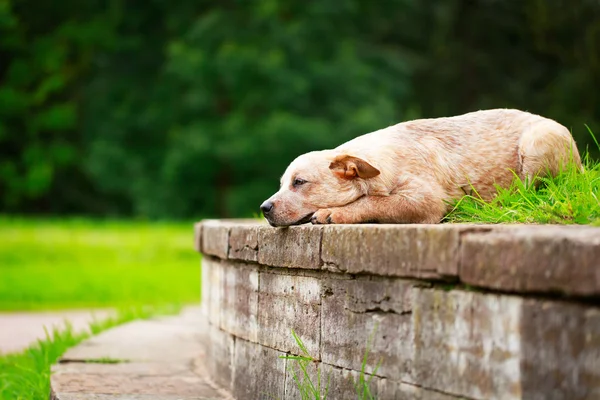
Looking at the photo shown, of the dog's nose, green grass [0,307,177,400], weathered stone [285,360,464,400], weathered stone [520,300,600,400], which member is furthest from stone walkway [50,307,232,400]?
weathered stone [520,300,600,400]

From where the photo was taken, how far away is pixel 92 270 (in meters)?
17.4

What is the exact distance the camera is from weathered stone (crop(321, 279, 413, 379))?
381 cm

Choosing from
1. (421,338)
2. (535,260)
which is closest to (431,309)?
(421,338)

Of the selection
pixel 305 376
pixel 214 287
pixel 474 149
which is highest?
pixel 474 149

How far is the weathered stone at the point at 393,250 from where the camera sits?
11.5 feet

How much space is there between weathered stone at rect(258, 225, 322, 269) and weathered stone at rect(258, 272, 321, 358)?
0.10m

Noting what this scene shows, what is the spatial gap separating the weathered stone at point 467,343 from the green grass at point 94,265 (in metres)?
9.86

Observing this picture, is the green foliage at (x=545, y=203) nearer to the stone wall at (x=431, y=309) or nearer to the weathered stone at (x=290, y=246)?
the stone wall at (x=431, y=309)

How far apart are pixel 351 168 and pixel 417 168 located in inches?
16.6

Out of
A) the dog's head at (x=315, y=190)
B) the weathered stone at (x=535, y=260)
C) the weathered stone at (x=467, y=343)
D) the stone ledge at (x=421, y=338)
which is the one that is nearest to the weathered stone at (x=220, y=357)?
the stone ledge at (x=421, y=338)

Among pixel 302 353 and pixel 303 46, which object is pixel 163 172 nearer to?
pixel 303 46

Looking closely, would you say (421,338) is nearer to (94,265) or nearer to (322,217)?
(322,217)

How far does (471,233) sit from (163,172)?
30222 millimetres

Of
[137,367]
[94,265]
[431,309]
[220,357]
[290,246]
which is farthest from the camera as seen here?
[94,265]
